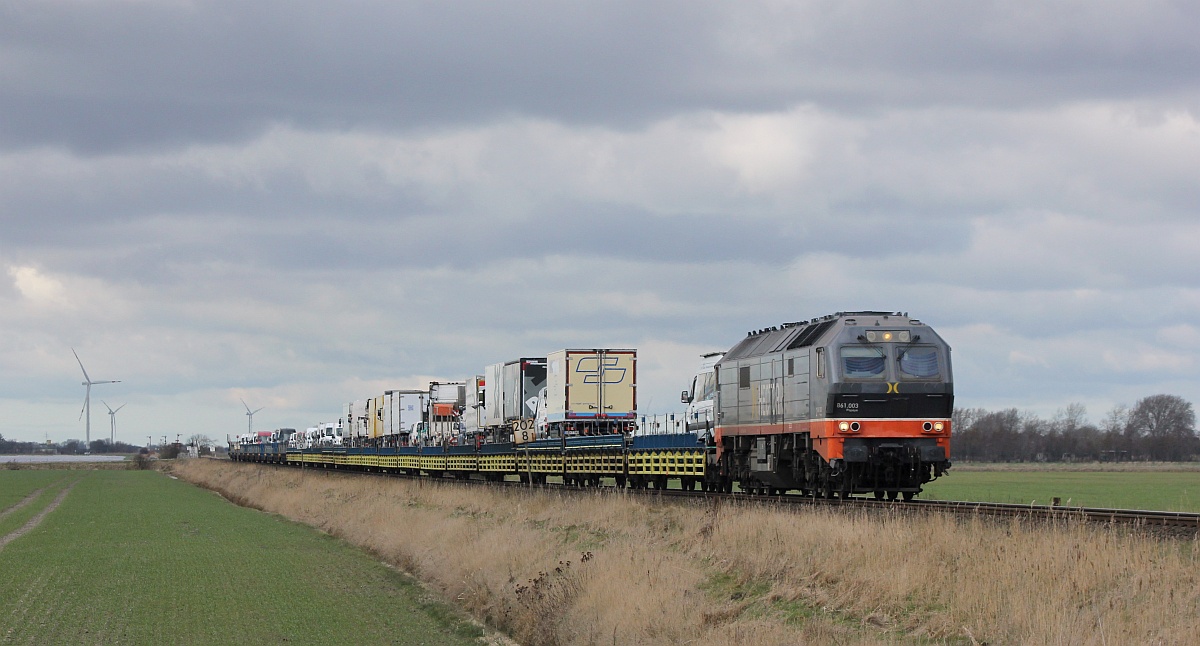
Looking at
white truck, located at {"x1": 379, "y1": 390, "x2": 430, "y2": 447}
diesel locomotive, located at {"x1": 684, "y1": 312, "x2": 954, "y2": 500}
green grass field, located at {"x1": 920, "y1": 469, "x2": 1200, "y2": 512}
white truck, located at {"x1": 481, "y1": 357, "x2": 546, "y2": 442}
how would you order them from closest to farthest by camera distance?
diesel locomotive, located at {"x1": 684, "y1": 312, "x2": 954, "y2": 500} → green grass field, located at {"x1": 920, "y1": 469, "x2": 1200, "y2": 512} → white truck, located at {"x1": 481, "y1": 357, "x2": 546, "y2": 442} → white truck, located at {"x1": 379, "y1": 390, "x2": 430, "y2": 447}

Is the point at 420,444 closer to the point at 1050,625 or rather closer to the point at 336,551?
the point at 336,551

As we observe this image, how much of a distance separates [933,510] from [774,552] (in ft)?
11.2

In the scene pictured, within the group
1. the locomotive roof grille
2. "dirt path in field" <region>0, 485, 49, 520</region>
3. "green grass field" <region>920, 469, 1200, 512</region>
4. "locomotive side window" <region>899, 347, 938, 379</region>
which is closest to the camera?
"locomotive side window" <region>899, 347, 938, 379</region>

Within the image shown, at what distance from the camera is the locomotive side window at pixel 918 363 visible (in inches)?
1217

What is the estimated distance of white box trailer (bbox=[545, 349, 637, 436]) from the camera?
52.3 m

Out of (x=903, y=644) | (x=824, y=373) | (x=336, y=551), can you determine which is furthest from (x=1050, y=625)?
(x=336, y=551)

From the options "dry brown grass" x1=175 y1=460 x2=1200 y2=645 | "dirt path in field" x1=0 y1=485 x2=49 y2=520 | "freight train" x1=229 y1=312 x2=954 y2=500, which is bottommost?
"dirt path in field" x1=0 y1=485 x2=49 y2=520

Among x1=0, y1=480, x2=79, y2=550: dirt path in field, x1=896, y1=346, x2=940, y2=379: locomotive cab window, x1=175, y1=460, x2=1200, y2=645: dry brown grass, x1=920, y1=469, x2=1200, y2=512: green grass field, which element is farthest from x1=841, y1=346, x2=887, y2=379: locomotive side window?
x1=0, y1=480, x2=79, y2=550: dirt path in field

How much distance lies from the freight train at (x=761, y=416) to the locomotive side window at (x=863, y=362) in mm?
28

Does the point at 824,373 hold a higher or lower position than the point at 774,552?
higher

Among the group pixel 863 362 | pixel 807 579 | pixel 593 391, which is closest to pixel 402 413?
pixel 593 391

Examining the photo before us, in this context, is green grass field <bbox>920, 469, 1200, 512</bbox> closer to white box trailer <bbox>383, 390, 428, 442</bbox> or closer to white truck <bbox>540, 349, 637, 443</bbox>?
white truck <bbox>540, 349, 637, 443</bbox>

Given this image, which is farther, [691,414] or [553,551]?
[691,414]

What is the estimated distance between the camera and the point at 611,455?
156 ft
